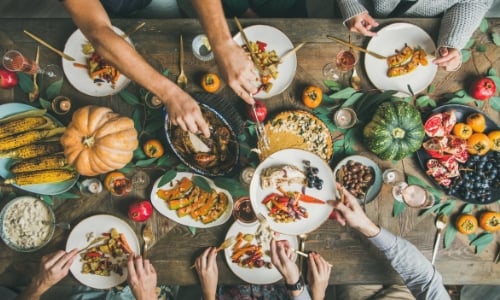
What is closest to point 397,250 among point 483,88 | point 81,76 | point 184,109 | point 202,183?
point 483,88

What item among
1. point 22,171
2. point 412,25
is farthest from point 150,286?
point 412,25

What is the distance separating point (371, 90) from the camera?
2197 mm

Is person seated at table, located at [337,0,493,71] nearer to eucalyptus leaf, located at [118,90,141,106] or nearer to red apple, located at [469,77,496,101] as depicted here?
red apple, located at [469,77,496,101]

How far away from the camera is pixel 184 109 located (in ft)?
5.78

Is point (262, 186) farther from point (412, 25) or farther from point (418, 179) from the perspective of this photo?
point (412, 25)

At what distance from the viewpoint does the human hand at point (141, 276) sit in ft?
6.95

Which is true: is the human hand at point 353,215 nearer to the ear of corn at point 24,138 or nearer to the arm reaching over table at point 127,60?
the arm reaching over table at point 127,60

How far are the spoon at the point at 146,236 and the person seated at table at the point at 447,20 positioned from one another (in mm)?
1592

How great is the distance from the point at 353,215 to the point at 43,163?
1.68m

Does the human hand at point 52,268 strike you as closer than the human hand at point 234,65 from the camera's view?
No

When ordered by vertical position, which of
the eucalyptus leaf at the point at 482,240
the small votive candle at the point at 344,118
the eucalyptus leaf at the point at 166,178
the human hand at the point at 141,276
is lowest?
the eucalyptus leaf at the point at 482,240

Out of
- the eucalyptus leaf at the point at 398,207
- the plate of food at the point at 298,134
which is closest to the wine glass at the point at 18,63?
the plate of food at the point at 298,134

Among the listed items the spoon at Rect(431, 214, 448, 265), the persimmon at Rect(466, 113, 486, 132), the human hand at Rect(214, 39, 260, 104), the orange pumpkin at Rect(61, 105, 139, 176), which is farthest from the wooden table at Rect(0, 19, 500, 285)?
the human hand at Rect(214, 39, 260, 104)

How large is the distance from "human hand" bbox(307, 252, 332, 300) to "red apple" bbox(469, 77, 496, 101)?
4.15 ft
